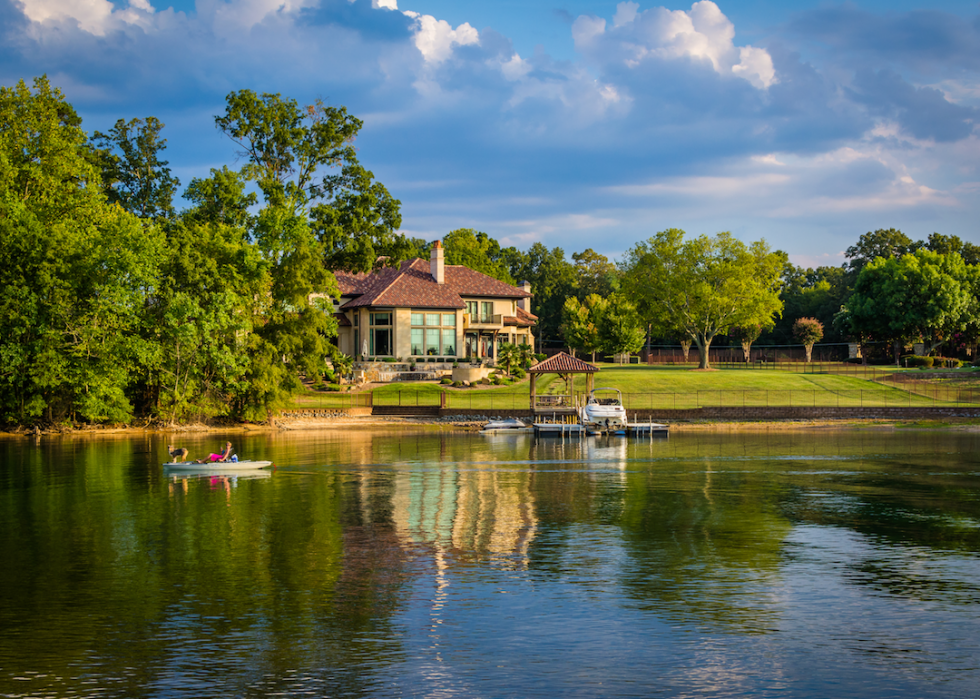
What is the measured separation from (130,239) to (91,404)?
413 inches

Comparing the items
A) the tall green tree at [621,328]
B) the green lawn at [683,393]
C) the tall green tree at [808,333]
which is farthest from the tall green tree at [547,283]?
the green lawn at [683,393]

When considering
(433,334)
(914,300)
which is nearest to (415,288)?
(433,334)

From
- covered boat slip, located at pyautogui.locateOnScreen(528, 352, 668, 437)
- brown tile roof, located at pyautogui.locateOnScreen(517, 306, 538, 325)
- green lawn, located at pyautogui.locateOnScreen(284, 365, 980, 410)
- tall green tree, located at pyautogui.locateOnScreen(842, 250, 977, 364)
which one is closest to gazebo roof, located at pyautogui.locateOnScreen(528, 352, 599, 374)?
covered boat slip, located at pyautogui.locateOnScreen(528, 352, 668, 437)

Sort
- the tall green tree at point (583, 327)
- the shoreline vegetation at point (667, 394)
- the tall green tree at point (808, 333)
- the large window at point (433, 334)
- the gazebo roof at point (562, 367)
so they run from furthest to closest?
the tall green tree at point (583, 327), the tall green tree at point (808, 333), the large window at point (433, 334), the gazebo roof at point (562, 367), the shoreline vegetation at point (667, 394)

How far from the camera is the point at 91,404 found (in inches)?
2111

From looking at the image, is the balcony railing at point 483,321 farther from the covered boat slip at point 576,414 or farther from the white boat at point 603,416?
the white boat at point 603,416

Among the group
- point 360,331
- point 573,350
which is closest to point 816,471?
point 360,331

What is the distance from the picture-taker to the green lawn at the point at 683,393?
68500 mm

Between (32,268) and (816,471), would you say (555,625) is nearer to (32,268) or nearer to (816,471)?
(816,471)

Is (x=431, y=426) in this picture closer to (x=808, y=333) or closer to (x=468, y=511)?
(x=468, y=511)

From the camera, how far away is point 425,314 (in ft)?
270

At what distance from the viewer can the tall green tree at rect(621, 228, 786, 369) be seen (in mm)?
91688

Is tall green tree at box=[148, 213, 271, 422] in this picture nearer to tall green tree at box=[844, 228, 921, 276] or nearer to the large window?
the large window

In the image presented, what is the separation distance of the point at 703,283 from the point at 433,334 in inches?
1203
